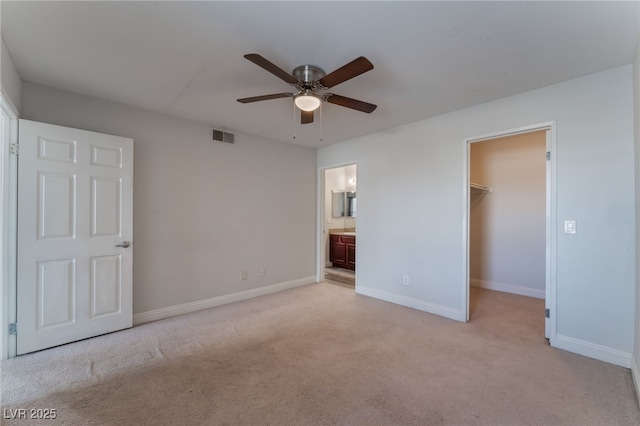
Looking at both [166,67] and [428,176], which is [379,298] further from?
[166,67]

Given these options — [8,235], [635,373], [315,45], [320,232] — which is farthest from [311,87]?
[635,373]

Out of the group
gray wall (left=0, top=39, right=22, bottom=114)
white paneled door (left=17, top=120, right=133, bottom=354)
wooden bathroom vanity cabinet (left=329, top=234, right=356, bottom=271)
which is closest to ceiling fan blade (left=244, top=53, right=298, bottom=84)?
gray wall (left=0, top=39, right=22, bottom=114)

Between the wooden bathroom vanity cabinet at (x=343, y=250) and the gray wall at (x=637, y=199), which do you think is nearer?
the gray wall at (x=637, y=199)

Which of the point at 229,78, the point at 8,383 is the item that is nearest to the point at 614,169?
the point at 229,78

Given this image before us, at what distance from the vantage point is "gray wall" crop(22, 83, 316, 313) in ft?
10.2

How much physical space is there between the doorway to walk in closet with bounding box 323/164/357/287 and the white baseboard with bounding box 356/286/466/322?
1515 mm

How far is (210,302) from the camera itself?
3.76 m

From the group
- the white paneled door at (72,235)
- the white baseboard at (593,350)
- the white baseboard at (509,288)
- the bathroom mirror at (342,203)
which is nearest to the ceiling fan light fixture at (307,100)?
the white paneled door at (72,235)

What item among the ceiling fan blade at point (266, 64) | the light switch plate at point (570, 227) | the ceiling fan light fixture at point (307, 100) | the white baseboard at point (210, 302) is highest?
the ceiling fan blade at point (266, 64)

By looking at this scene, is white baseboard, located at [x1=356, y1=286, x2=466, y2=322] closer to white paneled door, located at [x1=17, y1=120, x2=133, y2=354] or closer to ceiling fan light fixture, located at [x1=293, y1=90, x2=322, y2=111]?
ceiling fan light fixture, located at [x1=293, y1=90, x2=322, y2=111]

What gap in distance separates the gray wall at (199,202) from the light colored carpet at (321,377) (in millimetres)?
709

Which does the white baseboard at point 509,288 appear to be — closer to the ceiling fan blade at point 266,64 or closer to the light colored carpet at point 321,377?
the light colored carpet at point 321,377

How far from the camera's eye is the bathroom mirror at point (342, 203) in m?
6.74

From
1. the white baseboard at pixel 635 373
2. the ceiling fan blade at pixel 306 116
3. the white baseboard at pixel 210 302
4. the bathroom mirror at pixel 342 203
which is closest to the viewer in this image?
the white baseboard at pixel 635 373
